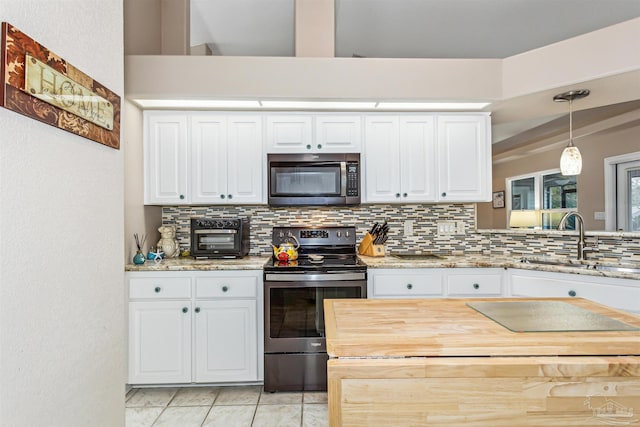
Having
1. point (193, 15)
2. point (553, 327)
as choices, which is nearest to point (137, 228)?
point (193, 15)

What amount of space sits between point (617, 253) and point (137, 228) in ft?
12.0

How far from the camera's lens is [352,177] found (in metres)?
2.74

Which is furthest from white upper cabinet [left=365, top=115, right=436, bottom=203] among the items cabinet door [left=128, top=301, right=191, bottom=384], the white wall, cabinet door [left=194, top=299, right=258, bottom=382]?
the white wall

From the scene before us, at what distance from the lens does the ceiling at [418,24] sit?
2971 millimetres

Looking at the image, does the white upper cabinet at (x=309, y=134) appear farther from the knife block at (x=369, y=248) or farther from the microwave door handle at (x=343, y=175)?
the knife block at (x=369, y=248)

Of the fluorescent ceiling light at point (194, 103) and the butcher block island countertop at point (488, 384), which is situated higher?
the fluorescent ceiling light at point (194, 103)

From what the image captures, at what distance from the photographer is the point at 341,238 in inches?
119

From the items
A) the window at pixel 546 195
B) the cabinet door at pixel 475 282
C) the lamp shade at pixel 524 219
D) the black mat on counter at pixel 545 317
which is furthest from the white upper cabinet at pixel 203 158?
the window at pixel 546 195

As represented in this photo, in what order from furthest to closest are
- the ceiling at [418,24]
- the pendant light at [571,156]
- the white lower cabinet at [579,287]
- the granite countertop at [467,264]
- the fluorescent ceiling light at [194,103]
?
the ceiling at [418,24] → the fluorescent ceiling light at [194,103] → the pendant light at [571,156] → the granite countertop at [467,264] → the white lower cabinet at [579,287]

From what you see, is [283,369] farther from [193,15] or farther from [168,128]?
[193,15]

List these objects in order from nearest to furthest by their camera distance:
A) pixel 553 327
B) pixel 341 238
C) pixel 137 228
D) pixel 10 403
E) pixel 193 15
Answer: pixel 10 403, pixel 553 327, pixel 137 228, pixel 341 238, pixel 193 15

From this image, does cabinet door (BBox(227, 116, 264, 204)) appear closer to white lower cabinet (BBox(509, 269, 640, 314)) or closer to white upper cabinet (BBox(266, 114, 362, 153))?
white upper cabinet (BBox(266, 114, 362, 153))

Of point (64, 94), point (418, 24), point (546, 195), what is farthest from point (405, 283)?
point (546, 195)

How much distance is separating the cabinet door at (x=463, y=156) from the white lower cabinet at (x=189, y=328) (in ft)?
6.03
